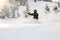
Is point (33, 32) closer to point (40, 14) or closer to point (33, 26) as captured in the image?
point (33, 26)

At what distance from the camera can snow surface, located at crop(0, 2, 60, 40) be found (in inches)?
65.0

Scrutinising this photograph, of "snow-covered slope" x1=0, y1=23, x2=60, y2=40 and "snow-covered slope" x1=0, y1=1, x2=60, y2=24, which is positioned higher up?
"snow-covered slope" x1=0, y1=1, x2=60, y2=24

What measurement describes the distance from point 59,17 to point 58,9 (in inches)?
4.1

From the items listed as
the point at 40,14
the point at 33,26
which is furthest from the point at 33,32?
the point at 40,14

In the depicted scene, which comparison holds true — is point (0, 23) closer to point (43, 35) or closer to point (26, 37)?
point (26, 37)

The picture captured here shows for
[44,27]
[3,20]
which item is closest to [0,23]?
[3,20]

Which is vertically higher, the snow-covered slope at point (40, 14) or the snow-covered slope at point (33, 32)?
the snow-covered slope at point (40, 14)

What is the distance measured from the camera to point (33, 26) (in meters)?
1.67

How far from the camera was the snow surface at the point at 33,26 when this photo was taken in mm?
1650

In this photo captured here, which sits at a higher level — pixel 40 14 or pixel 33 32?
pixel 40 14

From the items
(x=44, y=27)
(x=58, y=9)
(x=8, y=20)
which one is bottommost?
(x=44, y=27)

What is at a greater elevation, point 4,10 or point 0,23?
point 4,10

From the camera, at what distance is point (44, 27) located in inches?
66.3

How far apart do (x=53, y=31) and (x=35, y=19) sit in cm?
28
